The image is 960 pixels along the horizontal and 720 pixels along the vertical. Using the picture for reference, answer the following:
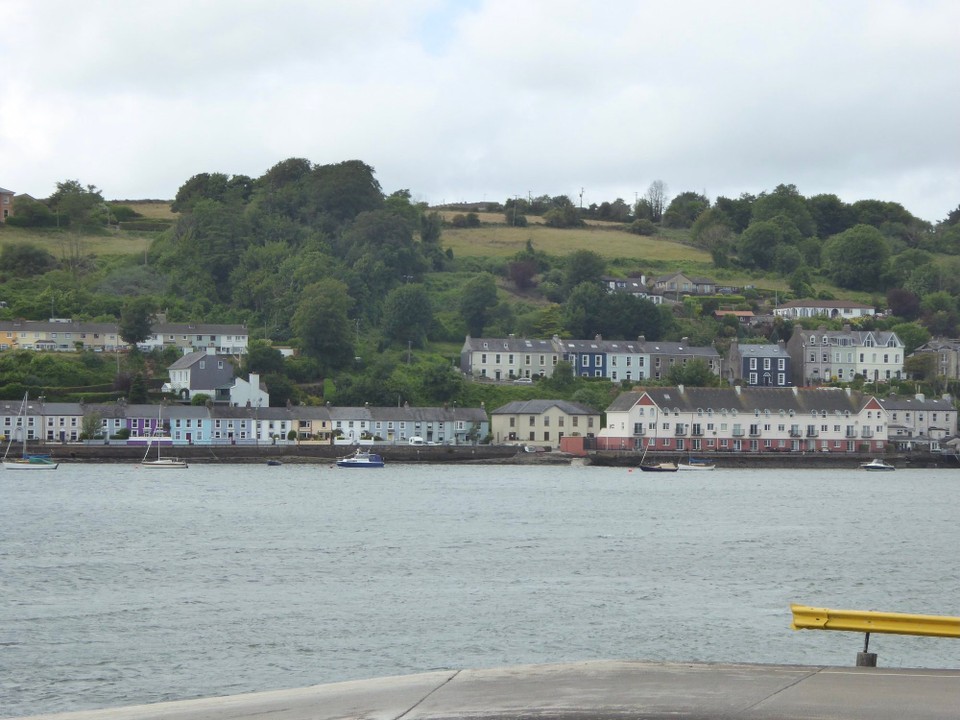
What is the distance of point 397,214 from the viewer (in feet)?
452

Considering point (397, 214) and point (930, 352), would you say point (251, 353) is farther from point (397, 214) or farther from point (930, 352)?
point (930, 352)

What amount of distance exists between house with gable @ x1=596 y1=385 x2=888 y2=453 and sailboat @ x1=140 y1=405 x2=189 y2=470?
29015mm

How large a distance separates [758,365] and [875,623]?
9972cm

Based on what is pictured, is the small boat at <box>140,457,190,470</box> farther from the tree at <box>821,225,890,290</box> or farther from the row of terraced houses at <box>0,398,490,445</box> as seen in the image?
the tree at <box>821,225,890,290</box>

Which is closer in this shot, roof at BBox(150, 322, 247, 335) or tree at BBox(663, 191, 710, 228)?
roof at BBox(150, 322, 247, 335)

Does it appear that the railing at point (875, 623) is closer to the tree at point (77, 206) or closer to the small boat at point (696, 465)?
the small boat at point (696, 465)

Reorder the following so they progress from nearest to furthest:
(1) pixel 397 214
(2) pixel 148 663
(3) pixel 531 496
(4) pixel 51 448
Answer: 1. (2) pixel 148 663
2. (3) pixel 531 496
3. (4) pixel 51 448
4. (1) pixel 397 214

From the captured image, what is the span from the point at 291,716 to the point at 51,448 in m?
73.2

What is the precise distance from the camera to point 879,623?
629 inches

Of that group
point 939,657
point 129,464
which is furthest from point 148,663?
point 129,464

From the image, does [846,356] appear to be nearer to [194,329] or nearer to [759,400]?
[759,400]

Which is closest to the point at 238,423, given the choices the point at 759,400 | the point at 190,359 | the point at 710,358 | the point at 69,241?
the point at 190,359

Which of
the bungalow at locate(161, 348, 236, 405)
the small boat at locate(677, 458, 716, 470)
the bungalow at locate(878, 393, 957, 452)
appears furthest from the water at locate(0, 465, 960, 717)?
the bungalow at locate(878, 393, 957, 452)

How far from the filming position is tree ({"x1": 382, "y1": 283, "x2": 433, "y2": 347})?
114 meters
